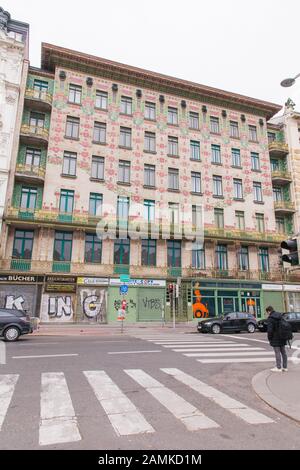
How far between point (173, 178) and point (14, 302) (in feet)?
60.2

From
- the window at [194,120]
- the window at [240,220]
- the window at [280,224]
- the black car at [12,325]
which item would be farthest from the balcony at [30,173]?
the window at [280,224]

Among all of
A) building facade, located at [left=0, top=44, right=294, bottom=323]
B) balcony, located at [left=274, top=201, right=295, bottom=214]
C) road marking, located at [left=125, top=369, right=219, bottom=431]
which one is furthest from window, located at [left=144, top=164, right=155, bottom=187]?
road marking, located at [left=125, top=369, right=219, bottom=431]

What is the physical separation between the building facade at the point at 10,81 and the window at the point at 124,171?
9.29 m

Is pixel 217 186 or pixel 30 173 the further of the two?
pixel 217 186

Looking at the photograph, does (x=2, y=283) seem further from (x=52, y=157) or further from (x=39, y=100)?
(x=39, y=100)

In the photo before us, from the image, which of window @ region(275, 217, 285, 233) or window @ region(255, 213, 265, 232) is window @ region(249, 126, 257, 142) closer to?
window @ region(255, 213, 265, 232)

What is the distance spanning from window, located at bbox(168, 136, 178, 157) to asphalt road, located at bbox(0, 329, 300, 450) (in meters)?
24.6

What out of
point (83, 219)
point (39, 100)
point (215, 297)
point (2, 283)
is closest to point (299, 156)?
point (215, 297)

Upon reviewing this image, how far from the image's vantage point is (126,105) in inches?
1203

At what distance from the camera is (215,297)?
1088 inches

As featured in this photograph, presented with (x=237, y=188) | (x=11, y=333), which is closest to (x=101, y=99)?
(x=237, y=188)

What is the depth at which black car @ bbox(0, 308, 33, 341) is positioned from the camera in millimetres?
13909

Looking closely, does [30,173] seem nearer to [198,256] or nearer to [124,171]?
[124,171]

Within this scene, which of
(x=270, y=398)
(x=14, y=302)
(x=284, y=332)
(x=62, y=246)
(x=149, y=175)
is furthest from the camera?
(x=149, y=175)
